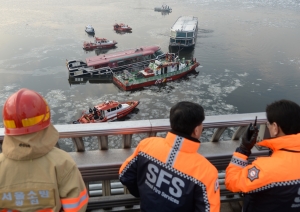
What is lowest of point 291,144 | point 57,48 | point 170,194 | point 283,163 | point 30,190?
point 57,48

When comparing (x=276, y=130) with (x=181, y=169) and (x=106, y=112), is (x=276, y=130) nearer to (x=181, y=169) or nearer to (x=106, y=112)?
(x=181, y=169)

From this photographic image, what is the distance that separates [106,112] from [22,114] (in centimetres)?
1844

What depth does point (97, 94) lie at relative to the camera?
85.6ft

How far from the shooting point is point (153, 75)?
27.8 m

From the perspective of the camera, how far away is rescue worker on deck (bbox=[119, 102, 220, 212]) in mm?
2102

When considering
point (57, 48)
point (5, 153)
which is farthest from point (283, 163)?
point (57, 48)

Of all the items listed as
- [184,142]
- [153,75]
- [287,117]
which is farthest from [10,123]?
[153,75]

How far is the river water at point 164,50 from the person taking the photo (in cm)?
2464

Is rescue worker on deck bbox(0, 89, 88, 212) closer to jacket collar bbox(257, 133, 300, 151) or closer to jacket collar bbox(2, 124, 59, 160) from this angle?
jacket collar bbox(2, 124, 59, 160)

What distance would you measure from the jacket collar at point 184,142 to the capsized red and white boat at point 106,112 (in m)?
17.3

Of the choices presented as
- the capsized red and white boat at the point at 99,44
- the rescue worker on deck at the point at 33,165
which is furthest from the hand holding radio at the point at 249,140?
the capsized red and white boat at the point at 99,44

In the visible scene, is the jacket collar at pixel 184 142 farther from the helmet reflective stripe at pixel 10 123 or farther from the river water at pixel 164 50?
the river water at pixel 164 50

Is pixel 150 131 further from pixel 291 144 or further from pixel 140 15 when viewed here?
pixel 140 15

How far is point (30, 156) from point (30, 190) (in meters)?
0.33
